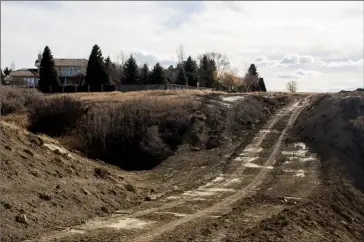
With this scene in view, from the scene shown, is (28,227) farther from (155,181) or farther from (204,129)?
(204,129)

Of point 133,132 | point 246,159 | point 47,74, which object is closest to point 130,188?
point 246,159

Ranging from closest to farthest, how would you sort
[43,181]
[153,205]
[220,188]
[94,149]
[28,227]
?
[28,227] → [43,181] → [153,205] → [220,188] → [94,149]

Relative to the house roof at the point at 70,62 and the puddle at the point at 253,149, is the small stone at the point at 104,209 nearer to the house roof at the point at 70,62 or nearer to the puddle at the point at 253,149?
the puddle at the point at 253,149

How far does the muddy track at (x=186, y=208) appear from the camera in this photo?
37.3 ft

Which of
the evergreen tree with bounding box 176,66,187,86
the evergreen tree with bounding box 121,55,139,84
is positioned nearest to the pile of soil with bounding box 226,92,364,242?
the evergreen tree with bounding box 121,55,139,84

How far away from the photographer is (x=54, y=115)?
35.0 metres

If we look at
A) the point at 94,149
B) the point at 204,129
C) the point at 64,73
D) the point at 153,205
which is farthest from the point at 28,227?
the point at 64,73

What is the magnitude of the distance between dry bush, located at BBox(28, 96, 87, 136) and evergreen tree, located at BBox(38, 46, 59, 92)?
30.8 metres

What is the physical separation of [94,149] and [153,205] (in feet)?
40.1

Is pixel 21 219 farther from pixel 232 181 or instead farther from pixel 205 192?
pixel 232 181

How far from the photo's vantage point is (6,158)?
14.2m

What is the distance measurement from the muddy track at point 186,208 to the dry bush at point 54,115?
13.7 m

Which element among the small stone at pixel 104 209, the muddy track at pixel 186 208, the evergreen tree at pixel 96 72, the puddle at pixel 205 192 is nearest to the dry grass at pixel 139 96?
the muddy track at pixel 186 208

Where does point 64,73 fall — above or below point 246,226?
above
